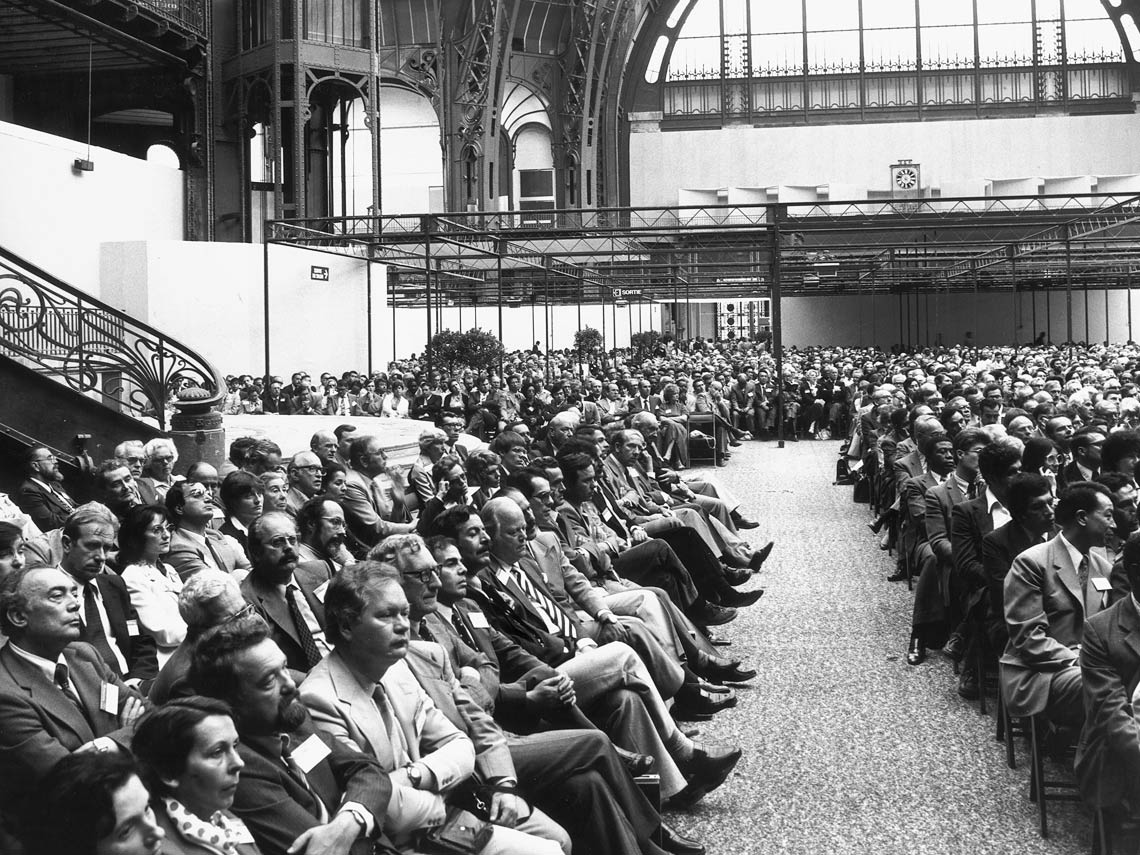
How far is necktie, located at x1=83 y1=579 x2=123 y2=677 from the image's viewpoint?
A: 4.34 meters

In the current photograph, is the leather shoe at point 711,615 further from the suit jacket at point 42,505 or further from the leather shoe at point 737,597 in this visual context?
the suit jacket at point 42,505

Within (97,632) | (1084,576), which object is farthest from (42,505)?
(1084,576)

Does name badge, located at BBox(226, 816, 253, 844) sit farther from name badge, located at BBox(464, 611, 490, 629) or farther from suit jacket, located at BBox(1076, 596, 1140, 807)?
suit jacket, located at BBox(1076, 596, 1140, 807)

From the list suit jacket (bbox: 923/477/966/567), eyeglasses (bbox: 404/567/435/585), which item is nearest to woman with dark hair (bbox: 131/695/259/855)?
eyeglasses (bbox: 404/567/435/585)

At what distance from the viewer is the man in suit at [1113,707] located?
3979 mm

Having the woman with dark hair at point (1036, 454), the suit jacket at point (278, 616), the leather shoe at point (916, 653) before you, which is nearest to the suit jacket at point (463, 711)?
the suit jacket at point (278, 616)

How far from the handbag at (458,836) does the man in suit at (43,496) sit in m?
4.10

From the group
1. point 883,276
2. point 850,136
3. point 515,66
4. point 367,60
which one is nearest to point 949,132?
point 850,136

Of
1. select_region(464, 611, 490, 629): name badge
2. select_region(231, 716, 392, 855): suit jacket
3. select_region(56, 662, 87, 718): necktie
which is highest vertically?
select_region(56, 662, 87, 718): necktie

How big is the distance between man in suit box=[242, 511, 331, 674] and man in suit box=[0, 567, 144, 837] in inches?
27.8

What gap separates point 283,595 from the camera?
4492 millimetres

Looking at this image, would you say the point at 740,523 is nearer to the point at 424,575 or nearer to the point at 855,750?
the point at 855,750

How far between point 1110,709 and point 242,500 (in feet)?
12.4

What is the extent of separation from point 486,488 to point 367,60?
23.5 m
